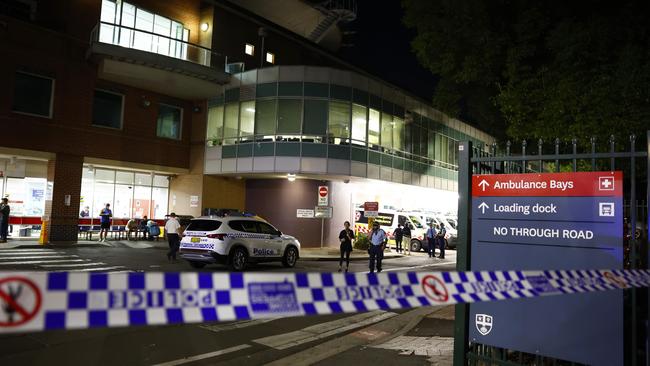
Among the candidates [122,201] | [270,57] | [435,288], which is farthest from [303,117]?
[435,288]

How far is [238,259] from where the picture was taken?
15.4 metres

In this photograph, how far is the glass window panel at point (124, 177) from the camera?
26266 mm

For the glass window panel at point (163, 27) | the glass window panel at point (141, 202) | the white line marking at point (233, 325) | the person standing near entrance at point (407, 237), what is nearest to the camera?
the white line marking at point (233, 325)

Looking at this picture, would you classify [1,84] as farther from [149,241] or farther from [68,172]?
[149,241]

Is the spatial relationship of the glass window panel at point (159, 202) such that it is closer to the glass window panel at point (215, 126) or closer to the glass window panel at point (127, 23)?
the glass window panel at point (215, 126)

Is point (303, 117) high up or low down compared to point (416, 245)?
up

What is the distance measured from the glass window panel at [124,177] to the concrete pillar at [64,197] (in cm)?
292

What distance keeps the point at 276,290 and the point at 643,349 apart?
11.8 feet

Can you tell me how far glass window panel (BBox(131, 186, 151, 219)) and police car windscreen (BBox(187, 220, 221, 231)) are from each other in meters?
12.9

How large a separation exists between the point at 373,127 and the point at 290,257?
12.0m

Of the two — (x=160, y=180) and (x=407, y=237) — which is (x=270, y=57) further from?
(x=407, y=237)

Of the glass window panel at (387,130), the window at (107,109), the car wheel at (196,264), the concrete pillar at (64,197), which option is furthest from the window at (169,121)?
the car wheel at (196,264)

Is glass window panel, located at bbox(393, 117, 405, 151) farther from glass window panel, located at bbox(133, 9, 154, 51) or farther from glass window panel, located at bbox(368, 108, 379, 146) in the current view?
glass window panel, located at bbox(133, 9, 154, 51)

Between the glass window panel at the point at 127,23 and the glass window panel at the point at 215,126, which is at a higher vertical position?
the glass window panel at the point at 127,23
